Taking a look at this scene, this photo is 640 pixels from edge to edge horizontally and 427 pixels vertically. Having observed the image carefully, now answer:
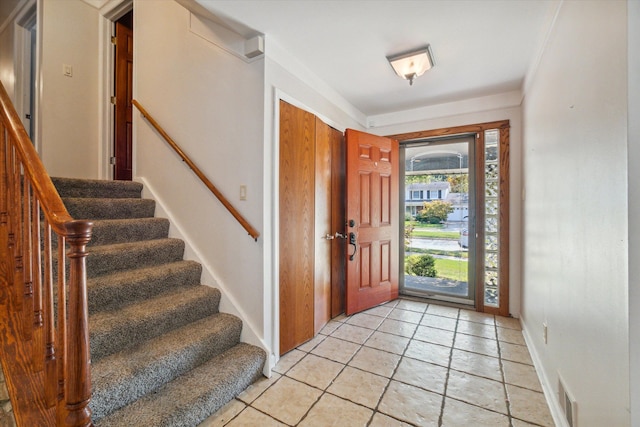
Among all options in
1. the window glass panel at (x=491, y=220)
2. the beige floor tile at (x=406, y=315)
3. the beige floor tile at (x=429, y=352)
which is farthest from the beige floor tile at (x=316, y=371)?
the window glass panel at (x=491, y=220)

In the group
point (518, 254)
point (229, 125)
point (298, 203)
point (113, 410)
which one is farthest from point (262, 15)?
point (518, 254)

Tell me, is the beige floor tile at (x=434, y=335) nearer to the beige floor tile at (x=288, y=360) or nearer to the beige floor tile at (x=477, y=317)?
the beige floor tile at (x=477, y=317)

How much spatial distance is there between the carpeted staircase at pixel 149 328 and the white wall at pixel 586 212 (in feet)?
5.72

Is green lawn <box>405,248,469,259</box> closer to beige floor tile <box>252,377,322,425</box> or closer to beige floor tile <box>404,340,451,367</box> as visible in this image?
beige floor tile <box>404,340,451,367</box>

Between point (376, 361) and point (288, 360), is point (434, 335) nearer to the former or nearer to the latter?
point (376, 361)

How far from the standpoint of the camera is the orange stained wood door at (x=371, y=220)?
2.91m

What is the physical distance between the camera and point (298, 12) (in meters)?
1.75

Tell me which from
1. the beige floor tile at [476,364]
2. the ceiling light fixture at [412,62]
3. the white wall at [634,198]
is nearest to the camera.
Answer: the white wall at [634,198]

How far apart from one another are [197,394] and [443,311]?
8.64 feet

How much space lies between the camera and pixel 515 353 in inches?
87.8

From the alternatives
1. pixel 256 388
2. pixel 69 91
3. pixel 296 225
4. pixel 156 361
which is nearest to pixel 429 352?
pixel 256 388

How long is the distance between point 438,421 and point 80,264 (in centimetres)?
184

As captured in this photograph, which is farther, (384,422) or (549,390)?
(549,390)

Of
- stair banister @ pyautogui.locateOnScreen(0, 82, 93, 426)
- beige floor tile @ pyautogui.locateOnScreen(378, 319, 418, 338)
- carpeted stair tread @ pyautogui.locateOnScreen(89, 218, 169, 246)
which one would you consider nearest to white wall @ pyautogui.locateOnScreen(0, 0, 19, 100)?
carpeted stair tread @ pyautogui.locateOnScreen(89, 218, 169, 246)
